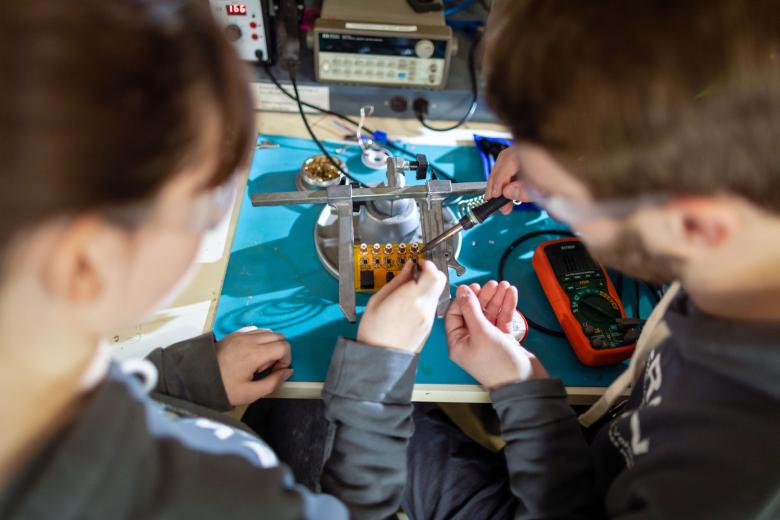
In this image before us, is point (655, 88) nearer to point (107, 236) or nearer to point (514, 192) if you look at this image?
point (107, 236)

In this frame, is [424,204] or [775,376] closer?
[775,376]

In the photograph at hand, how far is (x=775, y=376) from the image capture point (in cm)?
54

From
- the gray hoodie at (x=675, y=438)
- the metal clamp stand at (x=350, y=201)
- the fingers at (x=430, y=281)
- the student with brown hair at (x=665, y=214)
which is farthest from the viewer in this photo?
the metal clamp stand at (x=350, y=201)

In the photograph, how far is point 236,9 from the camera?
121cm

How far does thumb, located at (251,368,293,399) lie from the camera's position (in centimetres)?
87

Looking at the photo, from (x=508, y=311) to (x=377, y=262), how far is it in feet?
0.88

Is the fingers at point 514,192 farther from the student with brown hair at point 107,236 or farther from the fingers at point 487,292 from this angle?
the student with brown hair at point 107,236

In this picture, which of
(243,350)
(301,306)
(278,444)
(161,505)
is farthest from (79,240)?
(278,444)

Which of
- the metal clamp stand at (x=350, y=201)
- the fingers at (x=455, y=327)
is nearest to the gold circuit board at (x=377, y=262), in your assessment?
the metal clamp stand at (x=350, y=201)

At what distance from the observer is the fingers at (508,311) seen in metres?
0.94

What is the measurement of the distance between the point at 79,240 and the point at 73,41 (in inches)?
5.3

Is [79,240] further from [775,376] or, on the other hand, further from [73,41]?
[775,376]

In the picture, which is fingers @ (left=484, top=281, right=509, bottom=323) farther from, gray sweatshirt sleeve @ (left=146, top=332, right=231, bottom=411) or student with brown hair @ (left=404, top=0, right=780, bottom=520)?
gray sweatshirt sleeve @ (left=146, top=332, right=231, bottom=411)

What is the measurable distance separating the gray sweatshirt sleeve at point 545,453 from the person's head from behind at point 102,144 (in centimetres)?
58
